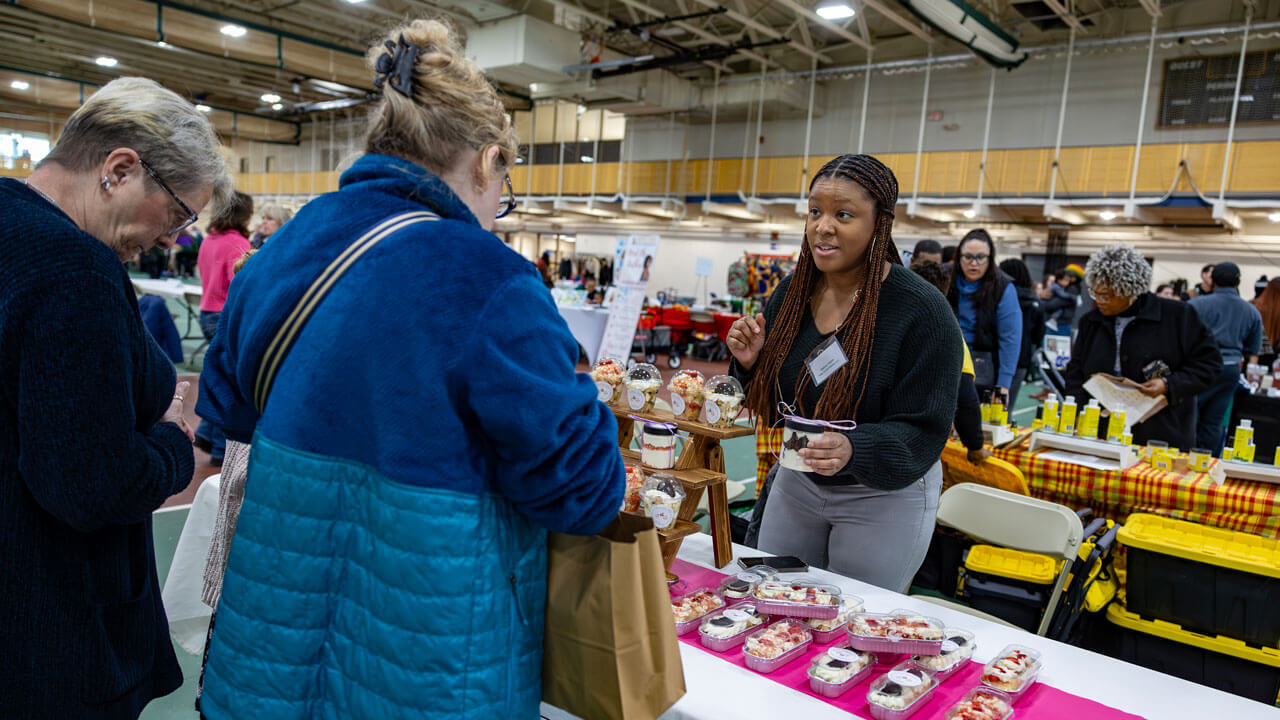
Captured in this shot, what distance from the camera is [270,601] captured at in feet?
3.44

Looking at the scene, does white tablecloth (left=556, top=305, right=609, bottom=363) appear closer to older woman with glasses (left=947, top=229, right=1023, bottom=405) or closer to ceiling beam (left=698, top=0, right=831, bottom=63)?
ceiling beam (left=698, top=0, right=831, bottom=63)

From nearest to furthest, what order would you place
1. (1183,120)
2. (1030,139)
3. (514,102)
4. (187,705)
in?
(187,705) → (1183,120) → (1030,139) → (514,102)

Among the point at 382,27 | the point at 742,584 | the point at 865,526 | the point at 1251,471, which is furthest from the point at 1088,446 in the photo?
the point at 382,27

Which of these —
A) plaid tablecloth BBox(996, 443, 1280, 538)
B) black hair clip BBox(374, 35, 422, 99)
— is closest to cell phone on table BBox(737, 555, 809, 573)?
black hair clip BBox(374, 35, 422, 99)

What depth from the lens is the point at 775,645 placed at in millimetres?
1563

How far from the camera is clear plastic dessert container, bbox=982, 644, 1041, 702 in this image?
144 cm

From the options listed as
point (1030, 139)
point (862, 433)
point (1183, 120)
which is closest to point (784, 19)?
point (1030, 139)

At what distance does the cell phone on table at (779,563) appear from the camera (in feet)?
6.31

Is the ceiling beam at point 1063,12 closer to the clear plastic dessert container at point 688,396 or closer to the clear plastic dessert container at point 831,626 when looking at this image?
the clear plastic dessert container at point 688,396

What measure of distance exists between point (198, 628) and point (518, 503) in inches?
93.7

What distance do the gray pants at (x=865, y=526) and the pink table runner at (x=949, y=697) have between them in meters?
0.39

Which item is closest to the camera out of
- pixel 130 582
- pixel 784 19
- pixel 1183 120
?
pixel 130 582

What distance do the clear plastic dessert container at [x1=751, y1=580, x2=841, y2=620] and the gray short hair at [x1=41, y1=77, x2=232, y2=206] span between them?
1436 mm

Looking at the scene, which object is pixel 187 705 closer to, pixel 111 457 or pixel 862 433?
pixel 111 457
